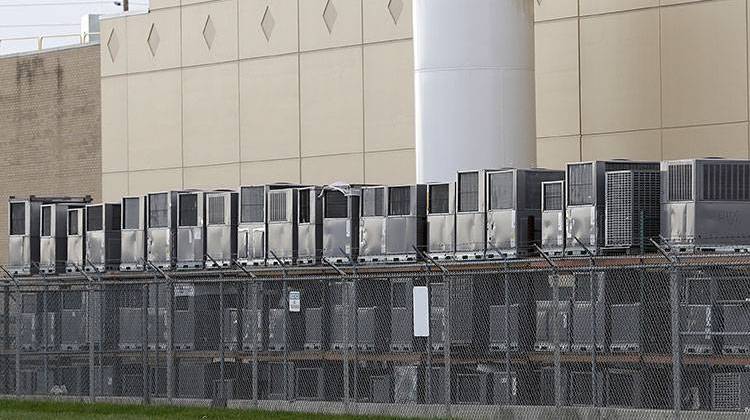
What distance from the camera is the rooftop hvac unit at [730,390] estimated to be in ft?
78.9

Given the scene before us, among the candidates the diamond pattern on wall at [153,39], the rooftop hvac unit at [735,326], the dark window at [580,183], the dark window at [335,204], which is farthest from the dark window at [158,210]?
the rooftop hvac unit at [735,326]

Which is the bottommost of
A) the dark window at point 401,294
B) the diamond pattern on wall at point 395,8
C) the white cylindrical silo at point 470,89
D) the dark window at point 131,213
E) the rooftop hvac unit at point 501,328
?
the rooftop hvac unit at point 501,328

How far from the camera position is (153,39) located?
43312 millimetres

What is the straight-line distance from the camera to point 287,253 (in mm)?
32031

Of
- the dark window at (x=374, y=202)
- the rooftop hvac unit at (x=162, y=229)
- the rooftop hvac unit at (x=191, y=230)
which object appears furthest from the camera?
the rooftop hvac unit at (x=162, y=229)

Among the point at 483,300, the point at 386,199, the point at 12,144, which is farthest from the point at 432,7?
the point at 12,144

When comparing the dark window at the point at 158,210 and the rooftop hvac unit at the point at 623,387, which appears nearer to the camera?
the rooftop hvac unit at the point at 623,387

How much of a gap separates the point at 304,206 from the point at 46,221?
8.12 m

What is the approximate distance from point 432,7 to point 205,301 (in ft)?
22.8

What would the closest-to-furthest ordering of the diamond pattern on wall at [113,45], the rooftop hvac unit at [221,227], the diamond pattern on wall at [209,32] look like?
the rooftop hvac unit at [221,227] < the diamond pattern on wall at [209,32] < the diamond pattern on wall at [113,45]

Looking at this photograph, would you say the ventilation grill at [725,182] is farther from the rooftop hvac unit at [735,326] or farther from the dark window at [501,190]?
the dark window at [501,190]

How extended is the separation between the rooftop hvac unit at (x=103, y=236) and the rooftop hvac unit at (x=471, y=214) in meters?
9.60

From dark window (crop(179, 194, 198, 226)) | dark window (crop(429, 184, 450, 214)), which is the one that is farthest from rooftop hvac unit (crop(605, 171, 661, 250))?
dark window (crop(179, 194, 198, 226))

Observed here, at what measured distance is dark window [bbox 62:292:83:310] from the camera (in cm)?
3609
